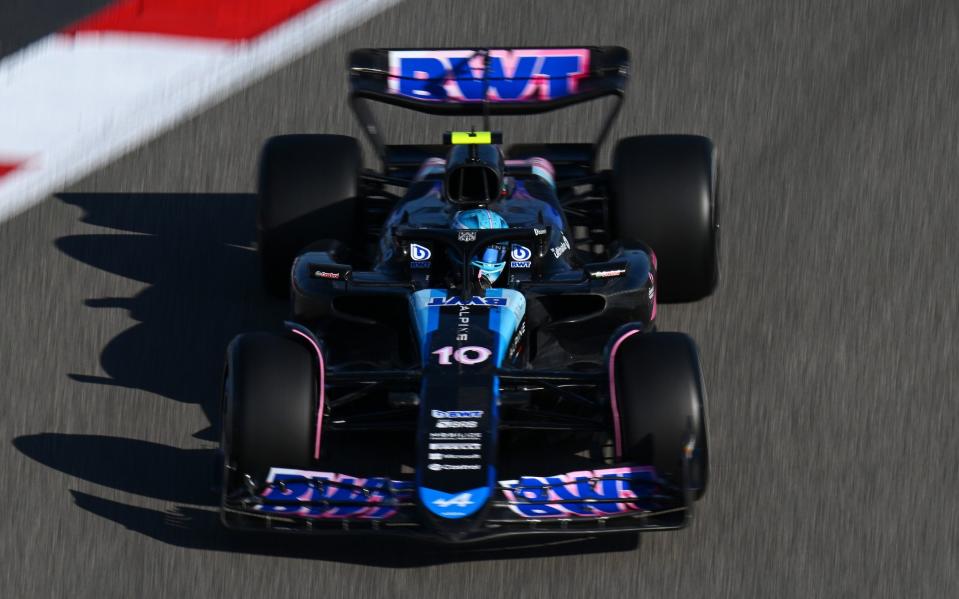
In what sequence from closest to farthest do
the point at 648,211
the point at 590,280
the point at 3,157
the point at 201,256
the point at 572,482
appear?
1. the point at 572,482
2. the point at 590,280
3. the point at 648,211
4. the point at 201,256
5. the point at 3,157

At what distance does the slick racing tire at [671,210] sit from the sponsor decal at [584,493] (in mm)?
2373

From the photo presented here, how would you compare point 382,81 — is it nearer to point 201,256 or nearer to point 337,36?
point 201,256

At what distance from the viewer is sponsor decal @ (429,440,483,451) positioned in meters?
8.15

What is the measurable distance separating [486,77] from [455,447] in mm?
3295

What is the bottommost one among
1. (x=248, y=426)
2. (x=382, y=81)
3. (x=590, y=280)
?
(x=248, y=426)

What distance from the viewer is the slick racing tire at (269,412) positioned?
27.1 ft

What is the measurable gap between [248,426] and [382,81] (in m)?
3.21

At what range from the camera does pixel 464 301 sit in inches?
357

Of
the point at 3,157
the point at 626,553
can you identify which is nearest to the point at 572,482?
the point at 626,553

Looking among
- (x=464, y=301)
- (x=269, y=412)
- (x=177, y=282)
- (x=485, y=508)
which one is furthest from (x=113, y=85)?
(x=485, y=508)

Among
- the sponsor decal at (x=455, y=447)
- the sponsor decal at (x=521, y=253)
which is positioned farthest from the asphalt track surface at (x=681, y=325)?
the sponsor decal at (x=521, y=253)

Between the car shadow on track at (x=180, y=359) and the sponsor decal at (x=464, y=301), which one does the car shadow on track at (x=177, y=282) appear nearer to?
the car shadow on track at (x=180, y=359)

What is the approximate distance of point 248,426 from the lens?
325 inches

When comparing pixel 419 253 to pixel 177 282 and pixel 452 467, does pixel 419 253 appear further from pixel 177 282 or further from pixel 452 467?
pixel 177 282
